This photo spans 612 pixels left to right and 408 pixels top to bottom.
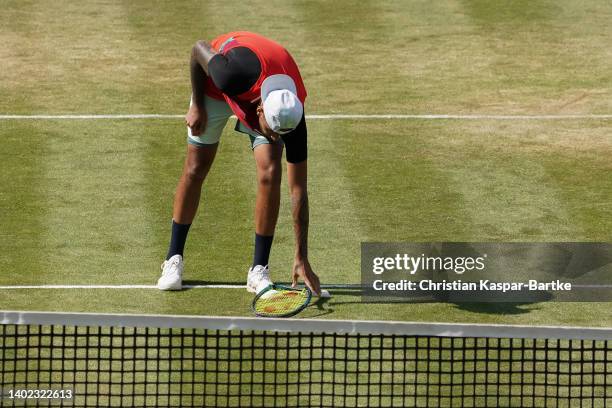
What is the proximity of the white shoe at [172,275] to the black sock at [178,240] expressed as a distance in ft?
0.28

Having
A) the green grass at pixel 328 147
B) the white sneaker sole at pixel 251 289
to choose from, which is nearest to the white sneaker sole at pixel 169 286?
the green grass at pixel 328 147

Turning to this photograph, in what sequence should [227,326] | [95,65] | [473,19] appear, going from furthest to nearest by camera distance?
[473,19] < [95,65] < [227,326]

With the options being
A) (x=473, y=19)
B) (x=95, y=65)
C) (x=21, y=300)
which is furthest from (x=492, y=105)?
(x=21, y=300)

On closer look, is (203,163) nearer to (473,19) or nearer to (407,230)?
(407,230)

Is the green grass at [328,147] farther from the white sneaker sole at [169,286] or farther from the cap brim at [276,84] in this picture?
the cap brim at [276,84]

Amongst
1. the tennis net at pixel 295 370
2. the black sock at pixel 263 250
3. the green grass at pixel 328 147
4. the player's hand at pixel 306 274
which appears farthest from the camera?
the green grass at pixel 328 147

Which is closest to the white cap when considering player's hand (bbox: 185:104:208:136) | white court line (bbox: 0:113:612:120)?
player's hand (bbox: 185:104:208:136)

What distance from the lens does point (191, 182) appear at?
10.9 m

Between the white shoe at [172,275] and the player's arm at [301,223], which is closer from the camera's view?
the player's arm at [301,223]

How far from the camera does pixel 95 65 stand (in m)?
17.2

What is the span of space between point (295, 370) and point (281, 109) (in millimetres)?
1776

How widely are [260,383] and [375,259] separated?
312cm

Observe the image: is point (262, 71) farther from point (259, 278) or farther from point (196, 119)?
point (259, 278)

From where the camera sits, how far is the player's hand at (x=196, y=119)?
10.6 meters
